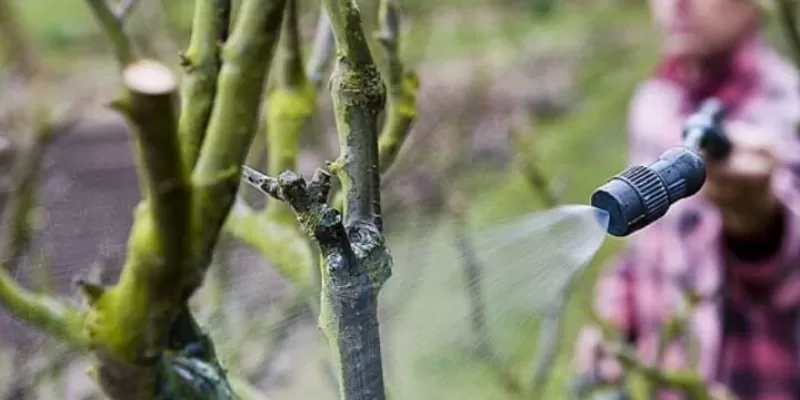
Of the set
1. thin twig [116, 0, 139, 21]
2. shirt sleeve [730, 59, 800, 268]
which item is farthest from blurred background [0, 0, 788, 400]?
shirt sleeve [730, 59, 800, 268]

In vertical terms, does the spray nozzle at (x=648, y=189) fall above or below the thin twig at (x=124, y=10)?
above

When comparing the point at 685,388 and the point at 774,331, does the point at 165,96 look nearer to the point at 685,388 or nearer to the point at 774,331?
the point at 685,388

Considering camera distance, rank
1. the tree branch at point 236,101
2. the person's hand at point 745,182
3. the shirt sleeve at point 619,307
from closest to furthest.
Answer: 1. the tree branch at point 236,101
2. the person's hand at point 745,182
3. the shirt sleeve at point 619,307

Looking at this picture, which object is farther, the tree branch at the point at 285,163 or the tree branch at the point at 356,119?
the tree branch at the point at 285,163

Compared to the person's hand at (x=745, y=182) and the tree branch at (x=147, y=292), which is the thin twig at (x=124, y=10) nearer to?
the tree branch at (x=147, y=292)

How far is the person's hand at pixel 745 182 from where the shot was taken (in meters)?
1.12

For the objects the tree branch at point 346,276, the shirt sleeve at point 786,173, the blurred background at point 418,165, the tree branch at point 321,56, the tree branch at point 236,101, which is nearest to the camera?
the tree branch at point 346,276

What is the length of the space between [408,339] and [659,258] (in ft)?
2.99

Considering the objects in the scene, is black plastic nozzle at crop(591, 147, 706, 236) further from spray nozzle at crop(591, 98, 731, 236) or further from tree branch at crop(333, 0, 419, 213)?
tree branch at crop(333, 0, 419, 213)

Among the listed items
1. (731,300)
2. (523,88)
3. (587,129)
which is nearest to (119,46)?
(731,300)

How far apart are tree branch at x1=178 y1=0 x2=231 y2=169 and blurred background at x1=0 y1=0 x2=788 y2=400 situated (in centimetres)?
10

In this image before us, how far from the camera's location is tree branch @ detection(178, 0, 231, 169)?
51 cm

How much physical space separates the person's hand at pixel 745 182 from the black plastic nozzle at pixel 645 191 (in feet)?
2.17

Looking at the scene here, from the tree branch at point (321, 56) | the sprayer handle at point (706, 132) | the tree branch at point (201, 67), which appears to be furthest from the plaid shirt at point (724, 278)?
the tree branch at point (201, 67)
